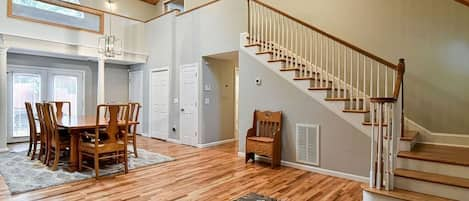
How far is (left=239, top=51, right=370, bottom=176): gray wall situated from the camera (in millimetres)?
3828

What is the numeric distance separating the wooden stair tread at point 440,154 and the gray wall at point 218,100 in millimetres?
4146

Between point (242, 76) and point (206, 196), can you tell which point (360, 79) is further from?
point (206, 196)

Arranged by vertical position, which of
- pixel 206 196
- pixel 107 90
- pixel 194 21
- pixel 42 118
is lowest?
pixel 206 196

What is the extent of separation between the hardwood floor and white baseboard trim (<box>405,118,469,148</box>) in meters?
1.37

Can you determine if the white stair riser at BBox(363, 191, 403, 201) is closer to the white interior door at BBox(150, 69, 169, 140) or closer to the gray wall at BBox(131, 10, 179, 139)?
the gray wall at BBox(131, 10, 179, 139)

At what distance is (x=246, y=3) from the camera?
5402 mm

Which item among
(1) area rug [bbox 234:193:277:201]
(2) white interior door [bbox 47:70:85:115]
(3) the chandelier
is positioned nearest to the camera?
(1) area rug [bbox 234:193:277:201]

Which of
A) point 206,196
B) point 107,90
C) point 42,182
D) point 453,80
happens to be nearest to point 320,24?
point 453,80

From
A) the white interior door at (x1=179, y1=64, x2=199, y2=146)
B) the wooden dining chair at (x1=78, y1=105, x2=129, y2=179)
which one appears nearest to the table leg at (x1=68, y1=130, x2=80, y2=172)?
the wooden dining chair at (x1=78, y1=105, x2=129, y2=179)

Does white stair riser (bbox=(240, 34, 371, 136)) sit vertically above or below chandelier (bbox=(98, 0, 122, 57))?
below

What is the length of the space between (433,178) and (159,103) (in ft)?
20.8

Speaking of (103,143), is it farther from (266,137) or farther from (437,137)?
(437,137)

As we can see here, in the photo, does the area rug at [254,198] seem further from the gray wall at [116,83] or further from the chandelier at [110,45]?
the gray wall at [116,83]

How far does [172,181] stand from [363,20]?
413cm
